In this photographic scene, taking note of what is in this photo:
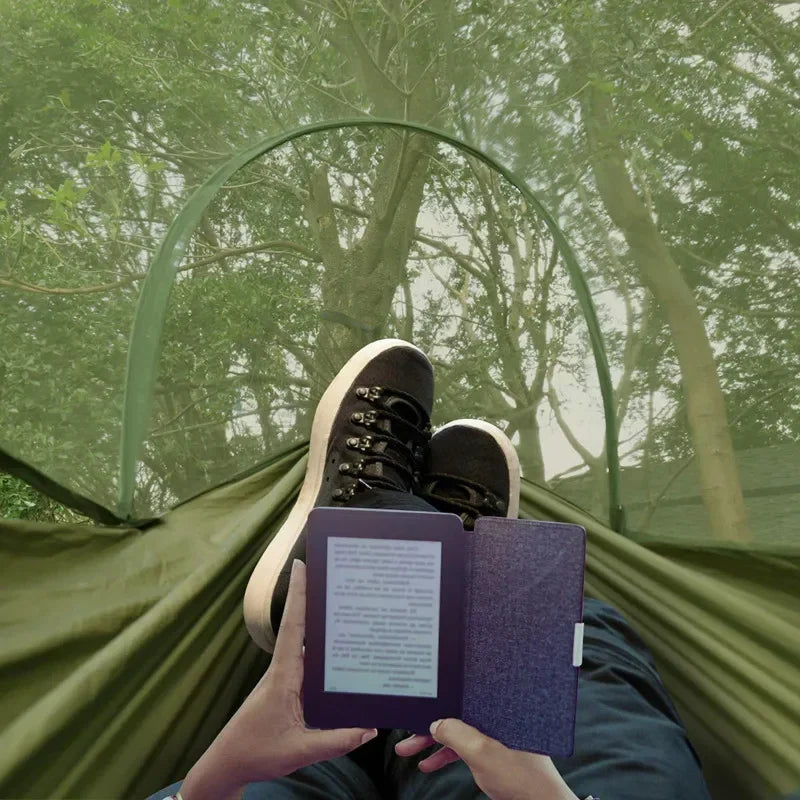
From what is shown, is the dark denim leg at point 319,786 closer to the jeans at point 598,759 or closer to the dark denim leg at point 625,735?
the jeans at point 598,759

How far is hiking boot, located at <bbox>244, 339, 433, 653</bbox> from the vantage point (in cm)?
64

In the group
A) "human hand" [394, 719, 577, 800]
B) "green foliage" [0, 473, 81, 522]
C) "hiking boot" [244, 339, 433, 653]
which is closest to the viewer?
"human hand" [394, 719, 577, 800]

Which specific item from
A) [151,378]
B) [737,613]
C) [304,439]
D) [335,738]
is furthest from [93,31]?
[737,613]

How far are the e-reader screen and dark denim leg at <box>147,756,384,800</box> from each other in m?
0.09

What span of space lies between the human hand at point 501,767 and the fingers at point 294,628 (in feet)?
0.29

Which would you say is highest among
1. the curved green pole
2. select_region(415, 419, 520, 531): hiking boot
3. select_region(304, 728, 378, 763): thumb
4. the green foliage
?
the curved green pole

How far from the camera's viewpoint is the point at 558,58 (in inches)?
29.6

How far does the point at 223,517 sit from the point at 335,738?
370mm

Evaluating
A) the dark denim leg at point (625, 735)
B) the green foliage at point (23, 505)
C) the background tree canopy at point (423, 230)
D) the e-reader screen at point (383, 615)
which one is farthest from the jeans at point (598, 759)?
the green foliage at point (23, 505)

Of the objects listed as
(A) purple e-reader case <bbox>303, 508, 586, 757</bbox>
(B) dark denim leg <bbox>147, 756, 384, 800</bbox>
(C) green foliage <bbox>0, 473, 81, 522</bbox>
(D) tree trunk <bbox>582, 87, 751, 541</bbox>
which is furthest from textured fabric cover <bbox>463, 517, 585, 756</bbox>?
(C) green foliage <bbox>0, 473, 81, 522</bbox>

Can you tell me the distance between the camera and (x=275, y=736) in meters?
0.38

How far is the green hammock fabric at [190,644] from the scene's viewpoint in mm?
489

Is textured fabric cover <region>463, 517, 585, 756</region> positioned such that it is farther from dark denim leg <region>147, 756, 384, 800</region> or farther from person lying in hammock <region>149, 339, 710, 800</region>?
dark denim leg <region>147, 756, 384, 800</region>

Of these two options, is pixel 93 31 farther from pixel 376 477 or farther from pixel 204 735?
pixel 204 735
